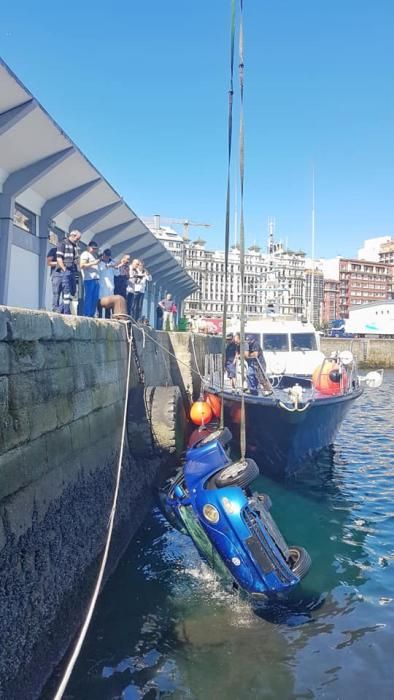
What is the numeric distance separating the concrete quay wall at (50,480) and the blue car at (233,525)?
1.05 meters

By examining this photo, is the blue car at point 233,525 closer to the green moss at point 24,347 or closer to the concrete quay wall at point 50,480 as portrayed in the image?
the concrete quay wall at point 50,480

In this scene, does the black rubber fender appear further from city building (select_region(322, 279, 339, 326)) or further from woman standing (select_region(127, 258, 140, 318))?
city building (select_region(322, 279, 339, 326))

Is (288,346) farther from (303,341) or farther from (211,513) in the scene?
(211,513)

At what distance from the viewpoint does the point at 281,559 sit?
532cm

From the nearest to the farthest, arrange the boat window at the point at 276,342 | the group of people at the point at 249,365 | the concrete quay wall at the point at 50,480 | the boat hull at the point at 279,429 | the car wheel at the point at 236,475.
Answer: the concrete quay wall at the point at 50,480
the car wheel at the point at 236,475
the boat hull at the point at 279,429
the group of people at the point at 249,365
the boat window at the point at 276,342

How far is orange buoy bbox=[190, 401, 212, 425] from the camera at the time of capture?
400 inches

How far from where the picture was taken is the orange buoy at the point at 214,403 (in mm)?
10592

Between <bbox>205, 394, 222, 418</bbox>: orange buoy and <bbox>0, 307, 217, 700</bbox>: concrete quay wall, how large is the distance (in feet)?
11.1

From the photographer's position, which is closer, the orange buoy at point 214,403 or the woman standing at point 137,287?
the orange buoy at point 214,403

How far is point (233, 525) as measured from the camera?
17.2ft

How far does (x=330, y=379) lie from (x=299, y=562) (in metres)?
6.86

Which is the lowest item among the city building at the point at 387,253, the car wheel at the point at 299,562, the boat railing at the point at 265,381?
the car wheel at the point at 299,562

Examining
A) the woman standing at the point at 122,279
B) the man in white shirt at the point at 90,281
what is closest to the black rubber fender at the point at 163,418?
the man in white shirt at the point at 90,281

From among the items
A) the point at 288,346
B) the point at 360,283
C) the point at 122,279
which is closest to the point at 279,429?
the point at 122,279
